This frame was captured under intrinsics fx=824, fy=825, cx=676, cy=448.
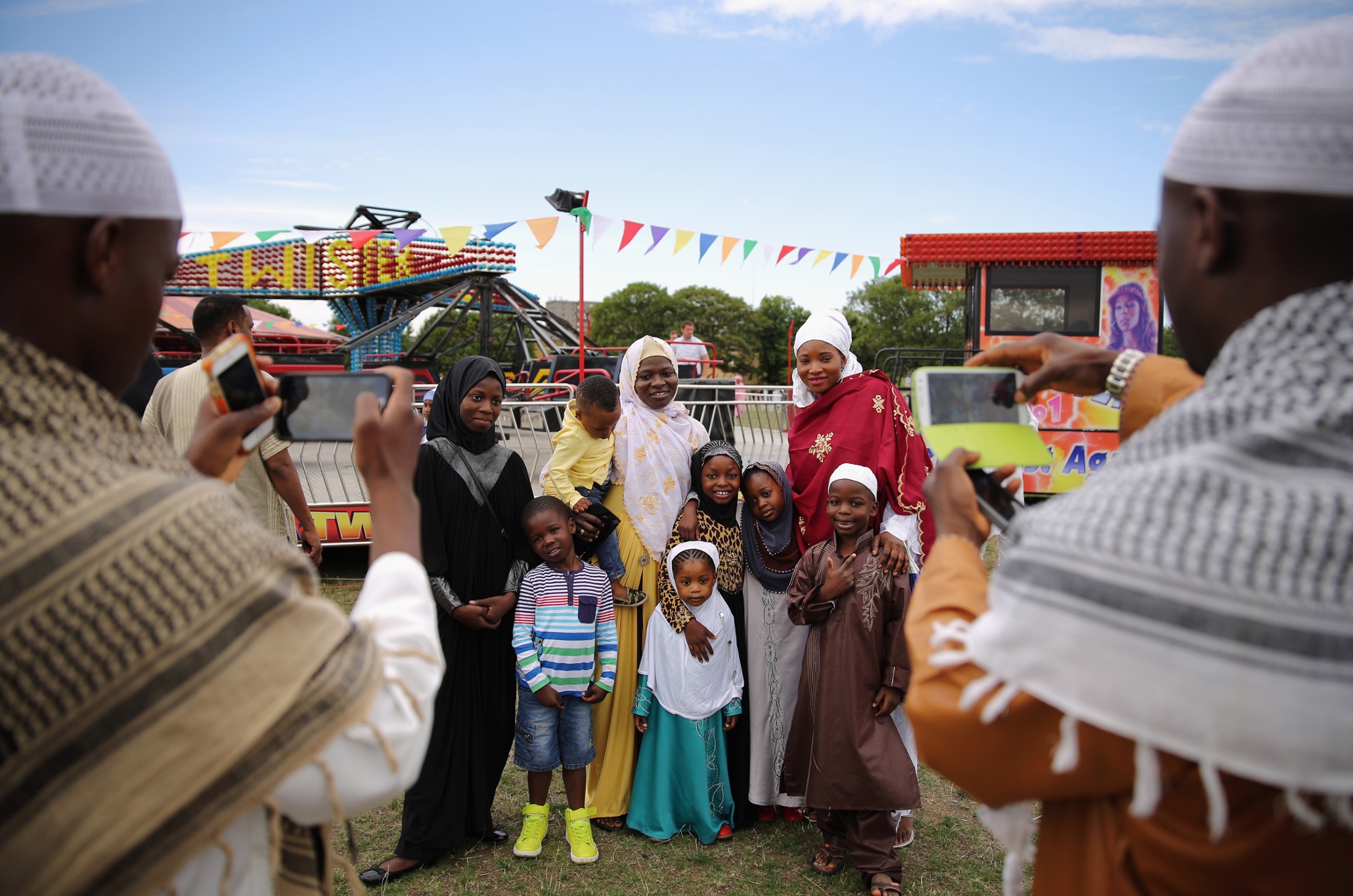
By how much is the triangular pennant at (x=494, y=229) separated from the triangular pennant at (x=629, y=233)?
1.37 meters

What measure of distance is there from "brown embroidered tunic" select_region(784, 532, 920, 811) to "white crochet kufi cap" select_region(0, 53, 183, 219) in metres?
2.86

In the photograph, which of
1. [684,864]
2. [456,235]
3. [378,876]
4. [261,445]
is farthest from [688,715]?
[456,235]

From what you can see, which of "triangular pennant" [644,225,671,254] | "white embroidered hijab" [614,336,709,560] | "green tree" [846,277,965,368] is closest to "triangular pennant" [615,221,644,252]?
"triangular pennant" [644,225,671,254]

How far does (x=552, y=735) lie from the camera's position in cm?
345

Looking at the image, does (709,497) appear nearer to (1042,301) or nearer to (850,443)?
(850,443)

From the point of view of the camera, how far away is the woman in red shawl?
3479 millimetres

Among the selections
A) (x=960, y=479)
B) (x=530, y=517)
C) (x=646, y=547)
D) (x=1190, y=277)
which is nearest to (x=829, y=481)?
(x=646, y=547)

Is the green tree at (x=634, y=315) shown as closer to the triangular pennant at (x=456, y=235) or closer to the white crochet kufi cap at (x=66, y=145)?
the triangular pennant at (x=456, y=235)

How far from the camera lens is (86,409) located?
100 centimetres

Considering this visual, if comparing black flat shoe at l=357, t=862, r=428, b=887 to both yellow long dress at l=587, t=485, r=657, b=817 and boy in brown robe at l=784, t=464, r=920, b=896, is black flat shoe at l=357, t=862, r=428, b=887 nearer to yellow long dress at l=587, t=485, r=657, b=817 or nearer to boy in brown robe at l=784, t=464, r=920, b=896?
yellow long dress at l=587, t=485, r=657, b=817

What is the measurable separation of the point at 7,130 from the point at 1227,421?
1.39 metres

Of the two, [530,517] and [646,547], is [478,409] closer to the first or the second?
[530,517]

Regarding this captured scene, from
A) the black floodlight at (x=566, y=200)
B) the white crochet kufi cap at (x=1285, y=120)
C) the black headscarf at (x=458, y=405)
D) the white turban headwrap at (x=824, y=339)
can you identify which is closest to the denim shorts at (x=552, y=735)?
the black headscarf at (x=458, y=405)

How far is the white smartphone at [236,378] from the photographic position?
1.34m
